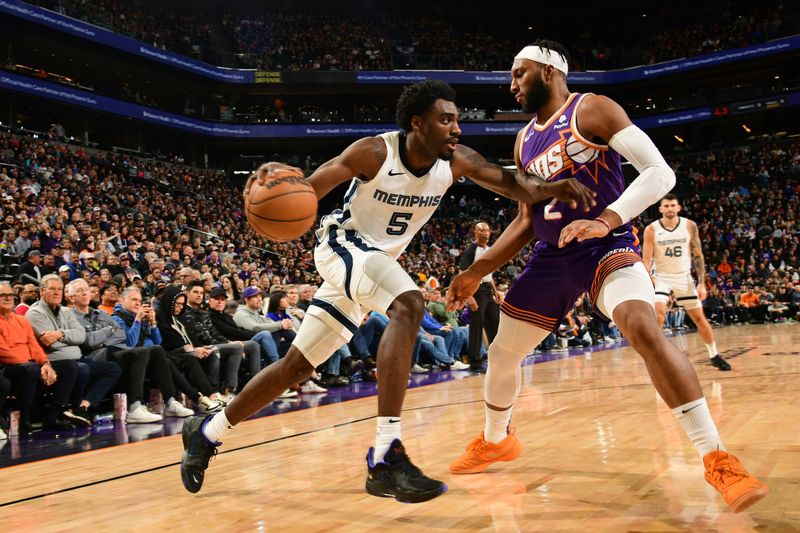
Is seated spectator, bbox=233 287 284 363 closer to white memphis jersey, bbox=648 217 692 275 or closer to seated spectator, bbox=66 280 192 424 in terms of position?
seated spectator, bbox=66 280 192 424

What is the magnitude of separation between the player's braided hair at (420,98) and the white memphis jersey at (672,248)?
5491mm

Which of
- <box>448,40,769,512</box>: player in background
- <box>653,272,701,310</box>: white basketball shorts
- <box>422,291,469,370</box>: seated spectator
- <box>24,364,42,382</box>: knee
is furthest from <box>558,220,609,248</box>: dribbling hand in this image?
<box>422,291,469,370</box>: seated spectator

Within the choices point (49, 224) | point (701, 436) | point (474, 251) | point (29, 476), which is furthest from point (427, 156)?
point (49, 224)

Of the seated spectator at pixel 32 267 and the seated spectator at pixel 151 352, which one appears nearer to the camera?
the seated spectator at pixel 151 352

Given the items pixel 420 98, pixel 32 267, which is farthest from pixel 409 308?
pixel 32 267

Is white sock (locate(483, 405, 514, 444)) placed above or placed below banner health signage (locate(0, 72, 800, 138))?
below

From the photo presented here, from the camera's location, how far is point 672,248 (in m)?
8.27

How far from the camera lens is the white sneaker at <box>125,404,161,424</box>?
6.10 m

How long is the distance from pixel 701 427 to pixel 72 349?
5347 millimetres

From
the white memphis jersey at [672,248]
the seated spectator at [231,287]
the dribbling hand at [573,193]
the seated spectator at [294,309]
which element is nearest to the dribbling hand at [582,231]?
the dribbling hand at [573,193]

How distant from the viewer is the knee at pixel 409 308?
304 centimetres

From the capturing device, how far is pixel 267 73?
1255 inches

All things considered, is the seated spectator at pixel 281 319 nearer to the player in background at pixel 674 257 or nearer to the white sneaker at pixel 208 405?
the white sneaker at pixel 208 405

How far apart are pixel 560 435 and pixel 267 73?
30132mm
